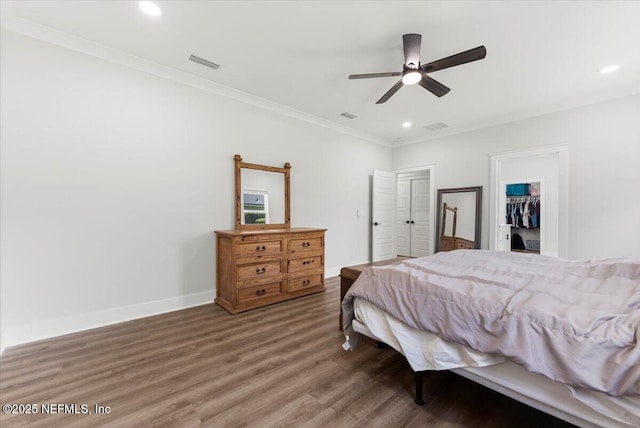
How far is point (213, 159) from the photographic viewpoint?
3.46 metres

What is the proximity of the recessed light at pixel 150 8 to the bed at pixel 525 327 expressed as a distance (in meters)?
2.78

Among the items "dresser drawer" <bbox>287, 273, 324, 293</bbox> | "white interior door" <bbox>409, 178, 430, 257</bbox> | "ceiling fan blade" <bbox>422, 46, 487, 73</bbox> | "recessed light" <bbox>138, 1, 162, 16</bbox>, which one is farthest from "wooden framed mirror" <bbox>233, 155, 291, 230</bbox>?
"white interior door" <bbox>409, 178, 430, 257</bbox>

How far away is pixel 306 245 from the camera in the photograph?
3789 millimetres

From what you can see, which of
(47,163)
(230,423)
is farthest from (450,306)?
(47,163)

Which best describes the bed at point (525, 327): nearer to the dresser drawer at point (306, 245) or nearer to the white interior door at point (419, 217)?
the dresser drawer at point (306, 245)

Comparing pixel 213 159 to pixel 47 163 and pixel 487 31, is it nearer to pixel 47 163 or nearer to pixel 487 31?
pixel 47 163

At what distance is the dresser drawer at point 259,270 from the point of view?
3133mm

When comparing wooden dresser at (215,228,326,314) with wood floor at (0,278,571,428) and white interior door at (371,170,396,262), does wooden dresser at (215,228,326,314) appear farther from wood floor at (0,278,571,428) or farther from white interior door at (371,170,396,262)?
white interior door at (371,170,396,262)

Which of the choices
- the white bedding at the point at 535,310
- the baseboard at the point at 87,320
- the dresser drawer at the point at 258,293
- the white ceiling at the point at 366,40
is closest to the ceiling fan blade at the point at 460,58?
the white ceiling at the point at 366,40

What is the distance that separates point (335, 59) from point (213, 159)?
1.95 m

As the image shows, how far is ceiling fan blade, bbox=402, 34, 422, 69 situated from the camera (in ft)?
7.68

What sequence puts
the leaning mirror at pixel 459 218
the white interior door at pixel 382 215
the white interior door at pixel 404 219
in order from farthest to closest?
the white interior door at pixel 404 219, the white interior door at pixel 382 215, the leaning mirror at pixel 459 218

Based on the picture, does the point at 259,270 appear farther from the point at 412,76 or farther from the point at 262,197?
the point at 412,76

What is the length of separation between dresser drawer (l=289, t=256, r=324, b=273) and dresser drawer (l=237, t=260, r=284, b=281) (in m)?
0.19
